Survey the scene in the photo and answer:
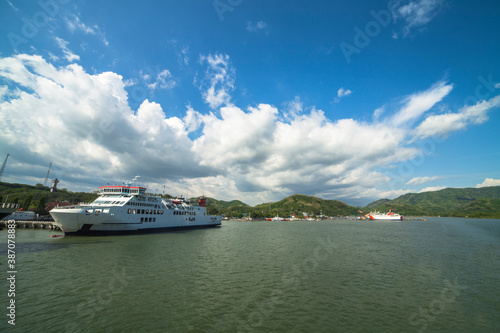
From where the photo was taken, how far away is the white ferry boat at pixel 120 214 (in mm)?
44281

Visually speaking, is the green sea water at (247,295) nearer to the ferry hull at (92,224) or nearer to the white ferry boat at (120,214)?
the ferry hull at (92,224)

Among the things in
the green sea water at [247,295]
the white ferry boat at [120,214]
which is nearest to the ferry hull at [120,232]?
the white ferry boat at [120,214]

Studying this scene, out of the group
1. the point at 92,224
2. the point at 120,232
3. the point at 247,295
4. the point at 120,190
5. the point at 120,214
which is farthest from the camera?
the point at 120,190

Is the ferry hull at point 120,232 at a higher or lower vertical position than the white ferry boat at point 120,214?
lower

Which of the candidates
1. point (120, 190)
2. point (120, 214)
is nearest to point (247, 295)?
point (120, 214)

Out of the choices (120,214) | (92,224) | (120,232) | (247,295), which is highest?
(120,214)

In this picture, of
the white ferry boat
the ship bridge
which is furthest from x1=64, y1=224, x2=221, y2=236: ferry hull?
the ship bridge

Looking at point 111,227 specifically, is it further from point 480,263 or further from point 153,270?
point 480,263

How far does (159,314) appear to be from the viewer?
12.6m

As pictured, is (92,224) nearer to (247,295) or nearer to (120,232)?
(120,232)

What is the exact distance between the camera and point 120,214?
4953cm

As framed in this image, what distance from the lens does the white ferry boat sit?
4428cm

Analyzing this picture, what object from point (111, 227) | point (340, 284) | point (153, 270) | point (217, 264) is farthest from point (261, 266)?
point (111, 227)

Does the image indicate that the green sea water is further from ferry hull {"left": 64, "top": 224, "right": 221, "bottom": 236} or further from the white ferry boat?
ferry hull {"left": 64, "top": 224, "right": 221, "bottom": 236}
